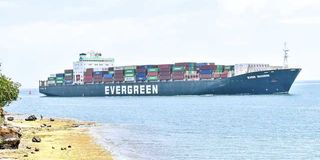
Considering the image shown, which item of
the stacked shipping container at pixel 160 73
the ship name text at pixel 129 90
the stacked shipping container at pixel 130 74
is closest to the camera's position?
the stacked shipping container at pixel 160 73

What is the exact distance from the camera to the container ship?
155875mm

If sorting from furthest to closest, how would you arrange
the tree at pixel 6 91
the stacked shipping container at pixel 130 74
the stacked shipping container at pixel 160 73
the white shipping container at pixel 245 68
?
the stacked shipping container at pixel 130 74 < the stacked shipping container at pixel 160 73 < the white shipping container at pixel 245 68 < the tree at pixel 6 91

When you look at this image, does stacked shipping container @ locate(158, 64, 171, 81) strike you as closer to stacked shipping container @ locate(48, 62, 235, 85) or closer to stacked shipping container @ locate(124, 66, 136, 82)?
stacked shipping container @ locate(48, 62, 235, 85)

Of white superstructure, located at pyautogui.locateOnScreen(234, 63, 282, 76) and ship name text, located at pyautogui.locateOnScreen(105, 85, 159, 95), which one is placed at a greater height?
white superstructure, located at pyautogui.locateOnScreen(234, 63, 282, 76)

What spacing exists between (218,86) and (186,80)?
11.6 m

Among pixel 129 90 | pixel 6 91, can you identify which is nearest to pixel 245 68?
pixel 129 90

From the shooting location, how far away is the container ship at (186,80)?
511 ft

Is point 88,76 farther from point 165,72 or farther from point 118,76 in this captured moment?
point 165,72

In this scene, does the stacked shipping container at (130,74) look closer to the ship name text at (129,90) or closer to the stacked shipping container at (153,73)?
the ship name text at (129,90)

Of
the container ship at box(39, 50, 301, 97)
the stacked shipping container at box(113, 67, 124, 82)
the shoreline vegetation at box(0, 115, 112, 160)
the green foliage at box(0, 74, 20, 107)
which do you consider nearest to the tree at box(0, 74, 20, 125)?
the green foliage at box(0, 74, 20, 107)

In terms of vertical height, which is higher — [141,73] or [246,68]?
[246,68]

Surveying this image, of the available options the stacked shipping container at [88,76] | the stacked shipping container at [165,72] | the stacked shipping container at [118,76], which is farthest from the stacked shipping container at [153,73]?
the stacked shipping container at [88,76]

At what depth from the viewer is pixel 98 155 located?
41.3 meters

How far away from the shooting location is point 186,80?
6644 inches
